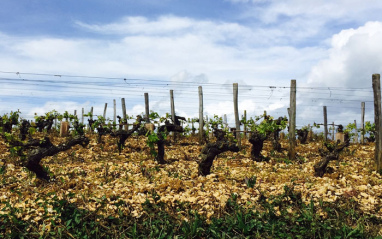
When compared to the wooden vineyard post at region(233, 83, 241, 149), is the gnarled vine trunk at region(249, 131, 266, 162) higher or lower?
lower

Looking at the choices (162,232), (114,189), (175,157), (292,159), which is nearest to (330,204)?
(162,232)

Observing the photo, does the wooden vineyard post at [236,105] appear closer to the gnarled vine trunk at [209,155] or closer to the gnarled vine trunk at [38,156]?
the gnarled vine trunk at [209,155]

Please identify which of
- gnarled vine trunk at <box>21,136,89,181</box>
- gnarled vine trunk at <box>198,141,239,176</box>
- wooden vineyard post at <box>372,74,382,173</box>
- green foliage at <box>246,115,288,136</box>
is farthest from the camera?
green foliage at <box>246,115,288,136</box>

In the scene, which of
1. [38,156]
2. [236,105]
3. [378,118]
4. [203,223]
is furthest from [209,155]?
[236,105]

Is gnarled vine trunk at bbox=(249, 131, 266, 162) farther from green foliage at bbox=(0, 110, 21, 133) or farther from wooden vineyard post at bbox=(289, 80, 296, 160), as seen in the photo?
green foliage at bbox=(0, 110, 21, 133)

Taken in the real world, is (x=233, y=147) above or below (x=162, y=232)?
above

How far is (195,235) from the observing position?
5.91 metres

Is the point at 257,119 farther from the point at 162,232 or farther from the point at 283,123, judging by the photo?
the point at 162,232

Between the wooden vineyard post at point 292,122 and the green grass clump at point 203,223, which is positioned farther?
the wooden vineyard post at point 292,122

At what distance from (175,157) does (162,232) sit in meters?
7.18

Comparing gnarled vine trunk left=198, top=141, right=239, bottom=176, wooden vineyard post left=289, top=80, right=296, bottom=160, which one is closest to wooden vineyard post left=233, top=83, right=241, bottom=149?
wooden vineyard post left=289, top=80, right=296, bottom=160

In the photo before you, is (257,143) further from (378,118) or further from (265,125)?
(378,118)

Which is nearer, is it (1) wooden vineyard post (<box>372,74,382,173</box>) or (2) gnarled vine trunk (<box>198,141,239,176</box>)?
(2) gnarled vine trunk (<box>198,141,239,176</box>)

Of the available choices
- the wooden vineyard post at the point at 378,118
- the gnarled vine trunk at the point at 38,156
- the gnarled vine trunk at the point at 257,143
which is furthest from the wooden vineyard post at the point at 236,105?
the gnarled vine trunk at the point at 38,156
